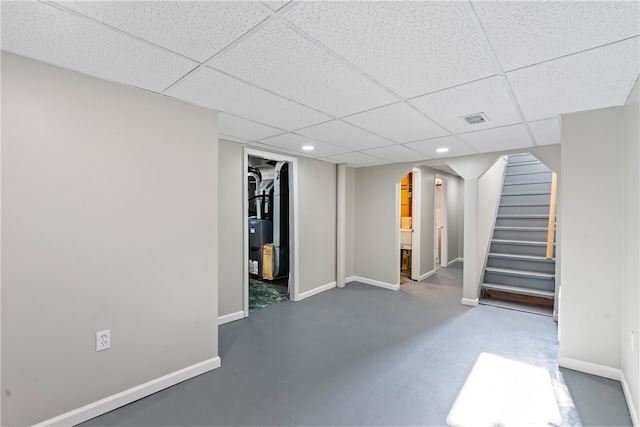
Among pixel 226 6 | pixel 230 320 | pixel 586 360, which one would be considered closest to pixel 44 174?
pixel 226 6

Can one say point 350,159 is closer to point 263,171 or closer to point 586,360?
point 263,171

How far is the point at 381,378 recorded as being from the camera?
87.9 inches

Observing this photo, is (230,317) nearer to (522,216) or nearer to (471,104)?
(471,104)

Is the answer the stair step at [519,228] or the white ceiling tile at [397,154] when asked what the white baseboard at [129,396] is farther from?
the stair step at [519,228]

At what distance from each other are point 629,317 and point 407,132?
7.03ft

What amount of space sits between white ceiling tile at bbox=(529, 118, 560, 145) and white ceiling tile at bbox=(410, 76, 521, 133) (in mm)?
278

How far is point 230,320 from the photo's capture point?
336 centimetres

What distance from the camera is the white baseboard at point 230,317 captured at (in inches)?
129

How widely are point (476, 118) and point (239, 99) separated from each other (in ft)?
6.42

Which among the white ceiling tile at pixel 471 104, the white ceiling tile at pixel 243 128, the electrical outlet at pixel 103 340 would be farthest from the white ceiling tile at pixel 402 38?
the electrical outlet at pixel 103 340

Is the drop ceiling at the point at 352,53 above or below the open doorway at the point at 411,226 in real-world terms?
above

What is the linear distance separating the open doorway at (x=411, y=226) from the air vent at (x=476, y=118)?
8.20 feet

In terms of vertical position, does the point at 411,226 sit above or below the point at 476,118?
below

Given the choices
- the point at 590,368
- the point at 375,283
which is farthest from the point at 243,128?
the point at 590,368
